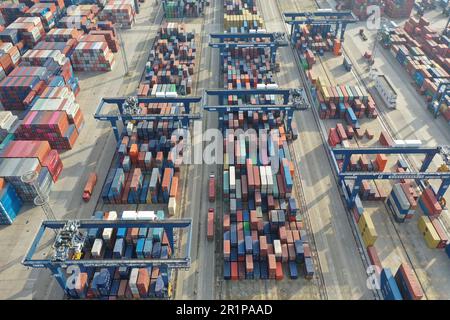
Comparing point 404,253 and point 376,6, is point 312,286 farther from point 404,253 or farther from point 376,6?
point 376,6

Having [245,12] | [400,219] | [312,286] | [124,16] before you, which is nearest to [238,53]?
[245,12]

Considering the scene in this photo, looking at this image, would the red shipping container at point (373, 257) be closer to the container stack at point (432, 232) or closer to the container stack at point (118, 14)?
the container stack at point (432, 232)

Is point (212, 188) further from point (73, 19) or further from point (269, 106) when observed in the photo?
point (73, 19)

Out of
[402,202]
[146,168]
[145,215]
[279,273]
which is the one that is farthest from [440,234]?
[146,168]

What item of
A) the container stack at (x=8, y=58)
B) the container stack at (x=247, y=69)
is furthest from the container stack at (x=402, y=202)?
the container stack at (x=8, y=58)

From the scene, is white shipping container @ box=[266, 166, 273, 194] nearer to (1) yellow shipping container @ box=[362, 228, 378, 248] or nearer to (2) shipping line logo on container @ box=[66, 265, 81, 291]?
(1) yellow shipping container @ box=[362, 228, 378, 248]

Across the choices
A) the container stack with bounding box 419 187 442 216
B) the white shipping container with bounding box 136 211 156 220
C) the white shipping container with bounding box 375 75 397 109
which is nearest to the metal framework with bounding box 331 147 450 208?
the container stack with bounding box 419 187 442 216

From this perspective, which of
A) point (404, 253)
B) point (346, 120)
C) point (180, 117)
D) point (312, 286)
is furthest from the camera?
point (346, 120)
